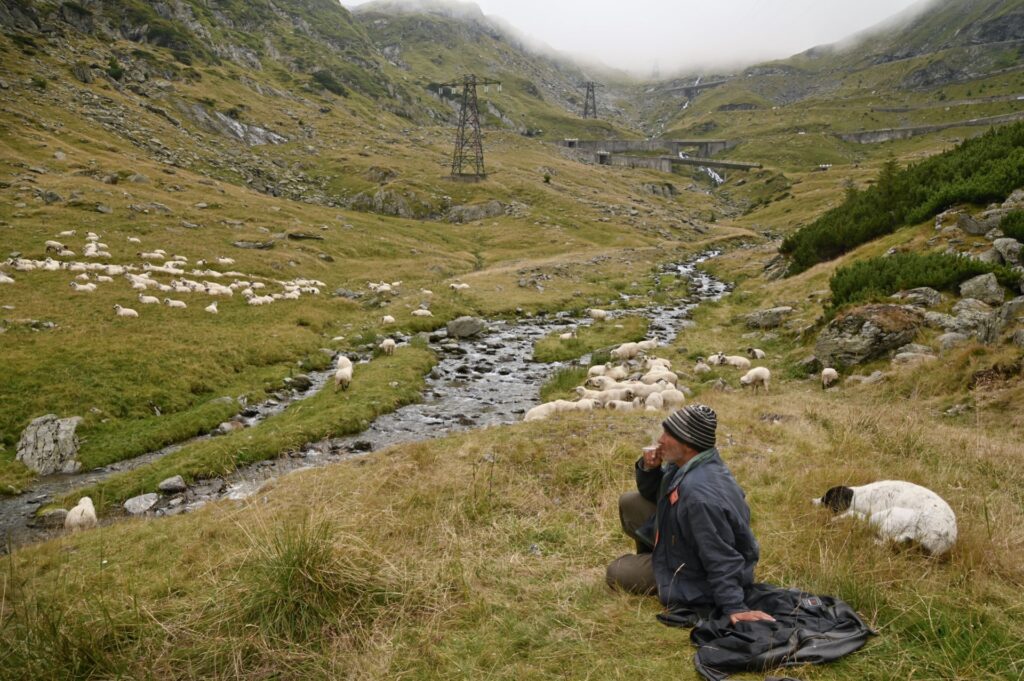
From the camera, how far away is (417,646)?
5387 mm

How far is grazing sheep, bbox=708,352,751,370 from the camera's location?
20234 mm

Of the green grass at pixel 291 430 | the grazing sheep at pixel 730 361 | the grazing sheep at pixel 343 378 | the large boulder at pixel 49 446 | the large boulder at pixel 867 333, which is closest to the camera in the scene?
the green grass at pixel 291 430

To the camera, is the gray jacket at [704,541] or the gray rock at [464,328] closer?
the gray jacket at [704,541]

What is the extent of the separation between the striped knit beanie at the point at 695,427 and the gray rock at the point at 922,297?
17.5 meters

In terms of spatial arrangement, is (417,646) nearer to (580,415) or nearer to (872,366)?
(580,415)

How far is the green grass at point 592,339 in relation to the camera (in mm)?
25547

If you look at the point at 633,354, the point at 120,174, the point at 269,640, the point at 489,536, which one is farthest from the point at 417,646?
the point at 120,174

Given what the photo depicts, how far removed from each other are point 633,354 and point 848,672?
19048 mm

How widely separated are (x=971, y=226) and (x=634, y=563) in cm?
2418

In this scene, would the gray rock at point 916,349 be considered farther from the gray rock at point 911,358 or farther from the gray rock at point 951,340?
the gray rock at point 951,340

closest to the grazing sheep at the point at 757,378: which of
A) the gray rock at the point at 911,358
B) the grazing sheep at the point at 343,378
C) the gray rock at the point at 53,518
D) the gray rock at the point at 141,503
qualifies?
the gray rock at the point at 911,358

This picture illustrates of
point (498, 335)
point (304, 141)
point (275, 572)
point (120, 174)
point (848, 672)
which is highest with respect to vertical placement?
point (304, 141)

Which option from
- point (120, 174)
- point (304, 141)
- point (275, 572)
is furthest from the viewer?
point (304, 141)

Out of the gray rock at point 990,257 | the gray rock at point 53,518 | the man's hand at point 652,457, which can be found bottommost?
the gray rock at point 53,518
